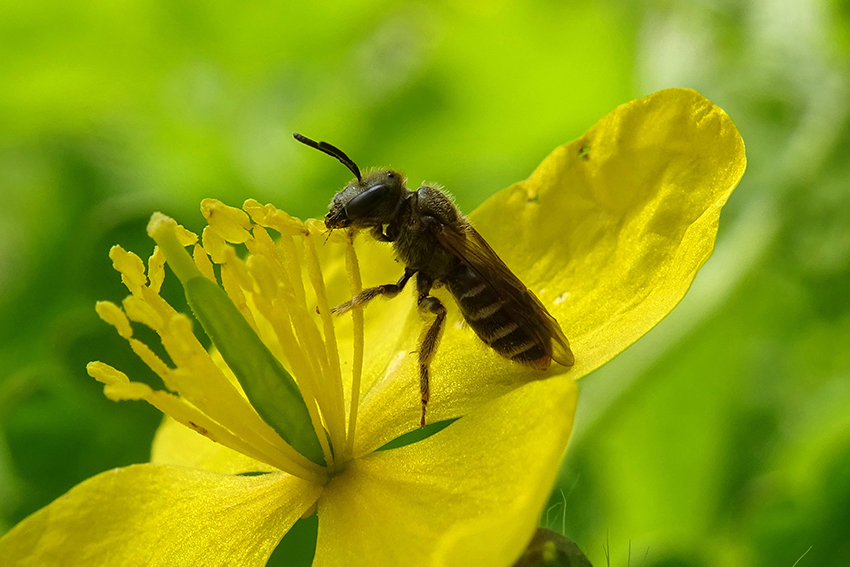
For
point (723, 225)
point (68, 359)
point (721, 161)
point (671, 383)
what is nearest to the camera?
point (721, 161)

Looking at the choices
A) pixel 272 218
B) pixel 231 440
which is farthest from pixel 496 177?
pixel 231 440

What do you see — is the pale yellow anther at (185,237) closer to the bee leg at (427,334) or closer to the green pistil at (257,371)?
the green pistil at (257,371)

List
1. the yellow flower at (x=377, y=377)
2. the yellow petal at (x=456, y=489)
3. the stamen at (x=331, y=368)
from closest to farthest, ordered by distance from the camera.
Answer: the yellow petal at (x=456, y=489), the yellow flower at (x=377, y=377), the stamen at (x=331, y=368)

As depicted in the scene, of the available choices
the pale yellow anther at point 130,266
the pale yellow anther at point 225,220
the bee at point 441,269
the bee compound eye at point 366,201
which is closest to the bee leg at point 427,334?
the bee at point 441,269

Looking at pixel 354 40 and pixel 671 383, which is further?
pixel 354 40

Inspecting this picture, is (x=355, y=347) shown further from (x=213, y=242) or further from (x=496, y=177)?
(x=496, y=177)

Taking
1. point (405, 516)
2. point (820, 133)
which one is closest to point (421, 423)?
point (405, 516)

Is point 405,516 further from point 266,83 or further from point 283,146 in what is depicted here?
point 266,83
